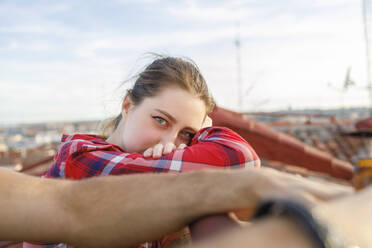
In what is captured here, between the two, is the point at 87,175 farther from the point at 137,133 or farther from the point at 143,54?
the point at 143,54

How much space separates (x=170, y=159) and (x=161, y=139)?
0.63 meters

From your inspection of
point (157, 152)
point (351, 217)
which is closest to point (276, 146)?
point (157, 152)

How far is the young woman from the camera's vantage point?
1.12 meters

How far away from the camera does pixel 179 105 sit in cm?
174

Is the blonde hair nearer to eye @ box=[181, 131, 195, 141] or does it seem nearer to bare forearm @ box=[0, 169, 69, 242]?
eye @ box=[181, 131, 195, 141]

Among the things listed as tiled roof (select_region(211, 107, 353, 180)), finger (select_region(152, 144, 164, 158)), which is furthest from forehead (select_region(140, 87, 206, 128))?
tiled roof (select_region(211, 107, 353, 180))

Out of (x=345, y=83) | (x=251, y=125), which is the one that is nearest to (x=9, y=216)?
(x=251, y=125)

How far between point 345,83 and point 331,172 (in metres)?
2.42

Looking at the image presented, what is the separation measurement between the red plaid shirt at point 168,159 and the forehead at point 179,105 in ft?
1.46

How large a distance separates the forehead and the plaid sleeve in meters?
0.45

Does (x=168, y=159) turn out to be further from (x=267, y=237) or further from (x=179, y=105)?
(x=267, y=237)

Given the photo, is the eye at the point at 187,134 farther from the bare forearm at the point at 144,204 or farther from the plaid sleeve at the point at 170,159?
the bare forearm at the point at 144,204

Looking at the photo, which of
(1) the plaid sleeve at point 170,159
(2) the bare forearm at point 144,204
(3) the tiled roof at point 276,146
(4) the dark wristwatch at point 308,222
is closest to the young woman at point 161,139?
(1) the plaid sleeve at point 170,159

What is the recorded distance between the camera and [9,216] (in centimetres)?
78
